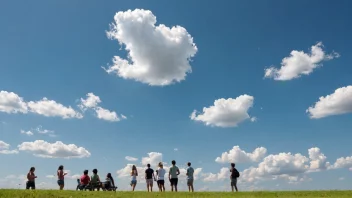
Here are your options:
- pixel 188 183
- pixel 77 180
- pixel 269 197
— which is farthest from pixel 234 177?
pixel 77 180

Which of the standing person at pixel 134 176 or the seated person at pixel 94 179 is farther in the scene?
the standing person at pixel 134 176

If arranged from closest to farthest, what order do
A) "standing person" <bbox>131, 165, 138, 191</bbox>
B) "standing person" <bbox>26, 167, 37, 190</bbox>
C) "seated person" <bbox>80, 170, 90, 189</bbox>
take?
1. "standing person" <bbox>26, 167, 37, 190</bbox>
2. "seated person" <bbox>80, 170, 90, 189</bbox>
3. "standing person" <bbox>131, 165, 138, 191</bbox>

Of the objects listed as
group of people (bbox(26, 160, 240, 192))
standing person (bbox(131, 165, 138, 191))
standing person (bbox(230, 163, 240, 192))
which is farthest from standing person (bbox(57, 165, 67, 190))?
standing person (bbox(230, 163, 240, 192))

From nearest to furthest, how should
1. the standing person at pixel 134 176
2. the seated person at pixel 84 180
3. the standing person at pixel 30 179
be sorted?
the standing person at pixel 30 179, the seated person at pixel 84 180, the standing person at pixel 134 176

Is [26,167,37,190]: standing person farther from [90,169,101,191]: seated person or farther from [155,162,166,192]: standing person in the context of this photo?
[155,162,166,192]: standing person

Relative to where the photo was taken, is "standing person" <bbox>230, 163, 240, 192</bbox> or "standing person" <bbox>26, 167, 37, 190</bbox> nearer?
"standing person" <bbox>26, 167, 37, 190</bbox>

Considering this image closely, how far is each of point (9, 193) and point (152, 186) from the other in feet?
41.8

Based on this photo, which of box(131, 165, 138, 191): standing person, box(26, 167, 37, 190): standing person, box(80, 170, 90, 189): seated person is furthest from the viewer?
box(131, 165, 138, 191): standing person

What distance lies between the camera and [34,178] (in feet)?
105

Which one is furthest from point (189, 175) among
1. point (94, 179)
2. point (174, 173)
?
point (94, 179)

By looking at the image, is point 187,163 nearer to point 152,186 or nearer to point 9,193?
point 152,186

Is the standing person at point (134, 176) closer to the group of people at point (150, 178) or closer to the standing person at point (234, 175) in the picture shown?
the group of people at point (150, 178)

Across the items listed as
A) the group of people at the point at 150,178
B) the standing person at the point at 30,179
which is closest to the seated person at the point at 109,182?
the group of people at the point at 150,178

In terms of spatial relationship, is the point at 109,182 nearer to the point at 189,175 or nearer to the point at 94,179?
the point at 94,179
